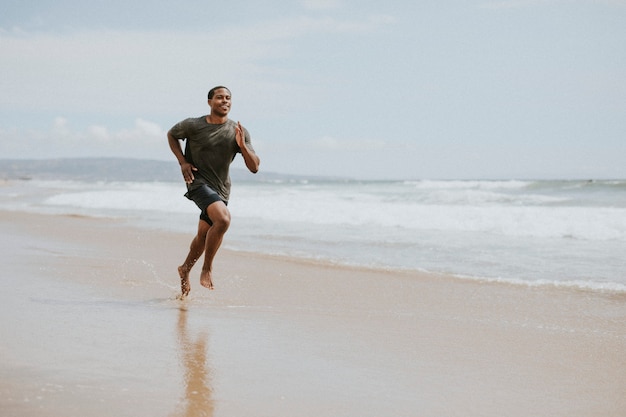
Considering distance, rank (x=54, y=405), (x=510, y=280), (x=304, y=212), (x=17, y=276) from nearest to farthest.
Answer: (x=54, y=405)
(x=17, y=276)
(x=510, y=280)
(x=304, y=212)

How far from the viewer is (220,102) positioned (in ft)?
17.2

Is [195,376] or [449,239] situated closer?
[195,376]

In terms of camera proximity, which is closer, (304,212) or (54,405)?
(54,405)

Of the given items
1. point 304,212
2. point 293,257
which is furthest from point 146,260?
point 304,212

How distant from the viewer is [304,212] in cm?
1714

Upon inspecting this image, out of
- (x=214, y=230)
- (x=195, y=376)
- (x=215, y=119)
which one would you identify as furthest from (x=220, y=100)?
(x=195, y=376)

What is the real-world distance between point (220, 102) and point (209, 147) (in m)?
0.38

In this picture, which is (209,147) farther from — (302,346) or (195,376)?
(195,376)

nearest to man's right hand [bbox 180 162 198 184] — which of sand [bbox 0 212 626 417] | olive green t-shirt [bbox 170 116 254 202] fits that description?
olive green t-shirt [bbox 170 116 254 202]

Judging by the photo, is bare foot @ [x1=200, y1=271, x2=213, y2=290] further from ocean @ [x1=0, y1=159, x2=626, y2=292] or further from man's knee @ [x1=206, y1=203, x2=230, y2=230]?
ocean @ [x1=0, y1=159, x2=626, y2=292]

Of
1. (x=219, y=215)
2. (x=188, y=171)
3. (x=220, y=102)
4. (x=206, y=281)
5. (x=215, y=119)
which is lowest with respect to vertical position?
(x=206, y=281)

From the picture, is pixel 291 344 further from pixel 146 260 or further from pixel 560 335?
pixel 146 260

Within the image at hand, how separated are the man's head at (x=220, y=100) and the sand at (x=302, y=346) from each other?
5.29ft

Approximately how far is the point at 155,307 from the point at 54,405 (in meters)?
2.37
